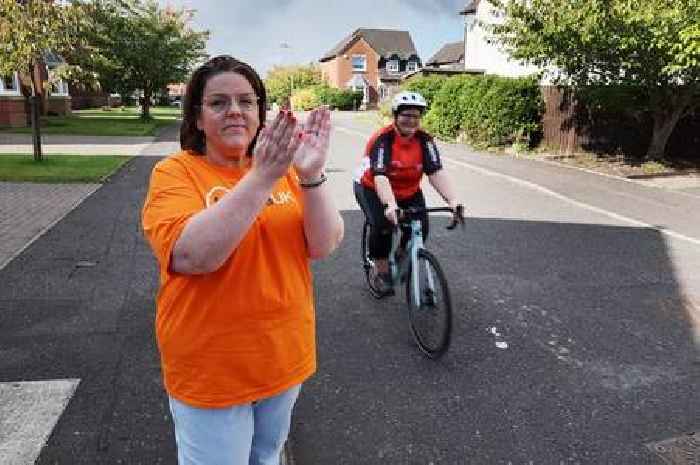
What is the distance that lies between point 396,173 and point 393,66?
2968 inches

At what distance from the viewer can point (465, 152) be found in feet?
65.4

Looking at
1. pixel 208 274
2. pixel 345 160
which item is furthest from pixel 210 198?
pixel 345 160

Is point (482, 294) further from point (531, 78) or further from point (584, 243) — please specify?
point (531, 78)

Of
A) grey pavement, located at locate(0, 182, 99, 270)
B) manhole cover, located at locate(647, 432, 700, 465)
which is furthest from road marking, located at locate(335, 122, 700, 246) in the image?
grey pavement, located at locate(0, 182, 99, 270)

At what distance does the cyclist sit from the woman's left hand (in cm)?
273

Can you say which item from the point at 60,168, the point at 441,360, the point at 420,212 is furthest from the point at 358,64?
the point at 441,360

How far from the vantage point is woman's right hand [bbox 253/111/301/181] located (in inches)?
61.4

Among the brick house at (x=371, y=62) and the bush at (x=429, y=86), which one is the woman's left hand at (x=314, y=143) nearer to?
the bush at (x=429, y=86)

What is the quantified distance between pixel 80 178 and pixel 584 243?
10.1 metres

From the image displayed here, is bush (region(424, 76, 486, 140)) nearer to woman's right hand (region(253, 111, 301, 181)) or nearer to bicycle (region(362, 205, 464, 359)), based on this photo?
bicycle (region(362, 205, 464, 359))

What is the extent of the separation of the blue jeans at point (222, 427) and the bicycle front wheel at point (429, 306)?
239 cm

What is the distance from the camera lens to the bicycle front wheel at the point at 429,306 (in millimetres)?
4344

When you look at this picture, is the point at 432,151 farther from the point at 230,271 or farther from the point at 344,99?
the point at 344,99

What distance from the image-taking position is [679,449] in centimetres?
335
